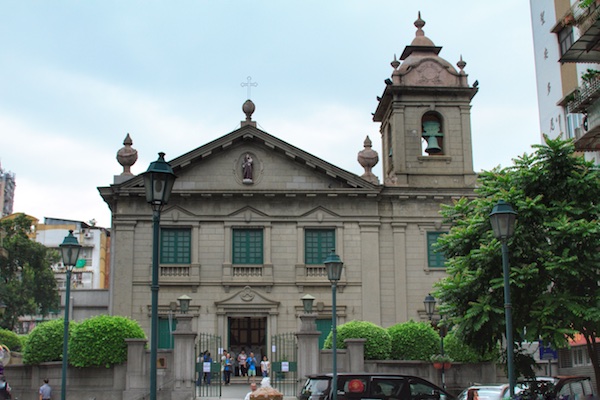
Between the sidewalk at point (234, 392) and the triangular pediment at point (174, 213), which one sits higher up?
the triangular pediment at point (174, 213)

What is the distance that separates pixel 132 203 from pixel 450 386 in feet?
54.2

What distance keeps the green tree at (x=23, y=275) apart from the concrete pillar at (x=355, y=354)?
3351 centimetres

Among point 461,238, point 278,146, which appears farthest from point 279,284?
point 461,238

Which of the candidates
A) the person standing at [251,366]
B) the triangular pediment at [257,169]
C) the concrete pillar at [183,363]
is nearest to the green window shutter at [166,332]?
the person standing at [251,366]

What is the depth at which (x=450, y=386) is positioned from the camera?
28328mm

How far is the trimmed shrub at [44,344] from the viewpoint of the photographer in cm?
2731

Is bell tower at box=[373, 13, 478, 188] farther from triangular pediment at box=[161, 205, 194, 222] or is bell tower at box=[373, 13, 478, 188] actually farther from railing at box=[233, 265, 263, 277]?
triangular pediment at box=[161, 205, 194, 222]

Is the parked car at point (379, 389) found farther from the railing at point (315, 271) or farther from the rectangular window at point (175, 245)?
the rectangular window at point (175, 245)

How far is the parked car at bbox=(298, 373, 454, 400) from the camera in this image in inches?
793

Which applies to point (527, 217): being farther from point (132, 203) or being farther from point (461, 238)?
point (132, 203)

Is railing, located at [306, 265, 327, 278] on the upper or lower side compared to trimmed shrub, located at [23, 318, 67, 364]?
upper

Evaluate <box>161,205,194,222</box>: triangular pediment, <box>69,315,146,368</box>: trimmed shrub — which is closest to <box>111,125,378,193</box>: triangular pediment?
<box>161,205,194,222</box>: triangular pediment

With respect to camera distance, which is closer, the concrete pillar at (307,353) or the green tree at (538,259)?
the green tree at (538,259)

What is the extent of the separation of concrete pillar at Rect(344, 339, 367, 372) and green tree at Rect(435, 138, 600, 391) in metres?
5.71
